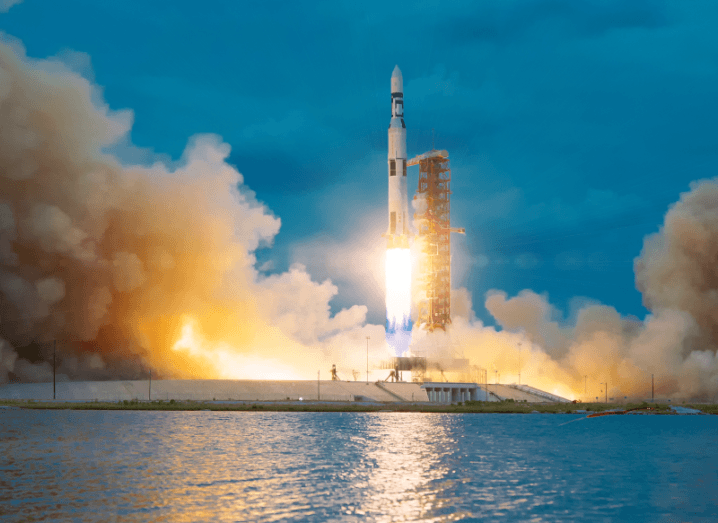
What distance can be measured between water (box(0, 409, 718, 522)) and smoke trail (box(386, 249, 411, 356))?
130ft

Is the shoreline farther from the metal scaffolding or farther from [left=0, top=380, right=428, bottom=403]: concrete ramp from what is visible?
the metal scaffolding

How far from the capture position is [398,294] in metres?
133

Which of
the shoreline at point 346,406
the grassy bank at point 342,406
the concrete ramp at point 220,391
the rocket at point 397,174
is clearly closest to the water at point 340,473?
the grassy bank at point 342,406

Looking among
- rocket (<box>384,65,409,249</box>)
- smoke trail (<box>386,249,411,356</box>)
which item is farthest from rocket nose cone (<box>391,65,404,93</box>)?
smoke trail (<box>386,249,411,356</box>)

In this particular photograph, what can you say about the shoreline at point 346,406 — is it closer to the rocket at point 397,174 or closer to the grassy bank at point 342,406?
the grassy bank at point 342,406

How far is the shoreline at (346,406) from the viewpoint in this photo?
110875 millimetres

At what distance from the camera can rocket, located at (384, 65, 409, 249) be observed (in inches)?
5172

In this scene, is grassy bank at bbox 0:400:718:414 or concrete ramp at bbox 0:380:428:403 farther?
concrete ramp at bbox 0:380:428:403

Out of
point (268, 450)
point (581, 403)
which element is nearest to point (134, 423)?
point (268, 450)

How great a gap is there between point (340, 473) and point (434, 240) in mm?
88845

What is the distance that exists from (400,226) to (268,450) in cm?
6878

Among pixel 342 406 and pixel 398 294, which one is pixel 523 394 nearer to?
pixel 398 294

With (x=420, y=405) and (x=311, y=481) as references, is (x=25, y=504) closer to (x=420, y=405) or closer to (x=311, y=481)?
(x=311, y=481)

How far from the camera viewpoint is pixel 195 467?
2194 inches
